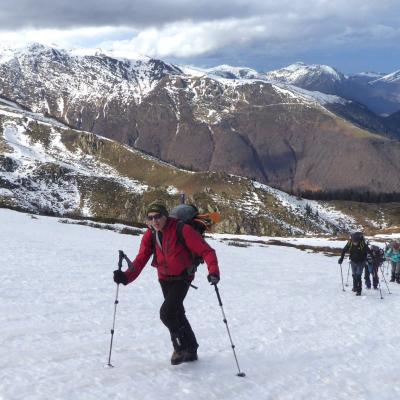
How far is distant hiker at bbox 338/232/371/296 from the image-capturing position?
2217cm

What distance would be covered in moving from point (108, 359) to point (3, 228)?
2720 cm

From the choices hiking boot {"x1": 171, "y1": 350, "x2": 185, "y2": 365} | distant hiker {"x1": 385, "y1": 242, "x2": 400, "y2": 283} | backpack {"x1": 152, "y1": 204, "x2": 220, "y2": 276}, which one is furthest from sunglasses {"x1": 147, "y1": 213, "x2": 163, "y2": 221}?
distant hiker {"x1": 385, "y1": 242, "x2": 400, "y2": 283}

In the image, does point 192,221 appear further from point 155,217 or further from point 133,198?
point 133,198

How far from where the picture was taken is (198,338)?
12.4m

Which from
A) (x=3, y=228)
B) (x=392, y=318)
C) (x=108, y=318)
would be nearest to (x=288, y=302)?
(x=392, y=318)

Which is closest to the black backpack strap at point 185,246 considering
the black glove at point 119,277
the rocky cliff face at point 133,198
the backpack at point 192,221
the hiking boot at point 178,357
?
the backpack at point 192,221

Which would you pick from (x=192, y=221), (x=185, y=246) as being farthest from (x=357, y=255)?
(x=185, y=246)

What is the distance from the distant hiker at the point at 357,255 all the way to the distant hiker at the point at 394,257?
A: 816 cm

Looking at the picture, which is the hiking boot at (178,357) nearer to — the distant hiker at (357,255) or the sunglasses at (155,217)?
the sunglasses at (155,217)

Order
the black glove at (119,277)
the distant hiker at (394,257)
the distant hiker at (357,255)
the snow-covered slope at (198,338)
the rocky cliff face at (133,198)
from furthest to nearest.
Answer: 1. the rocky cliff face at (133,198)
2. the distant hiker at (394,257)
3. the distant hiker at (357,255)
4. the black glove at (119,277)
5. the snow-covered slope at (198,338)

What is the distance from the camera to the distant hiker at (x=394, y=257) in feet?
97.0

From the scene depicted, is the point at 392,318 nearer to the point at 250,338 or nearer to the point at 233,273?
the point at 250,338

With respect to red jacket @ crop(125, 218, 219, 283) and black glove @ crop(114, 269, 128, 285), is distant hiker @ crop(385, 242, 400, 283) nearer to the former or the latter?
red jacket @ crop(125, 218, 219, 283)

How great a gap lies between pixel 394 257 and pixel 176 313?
2359cm
